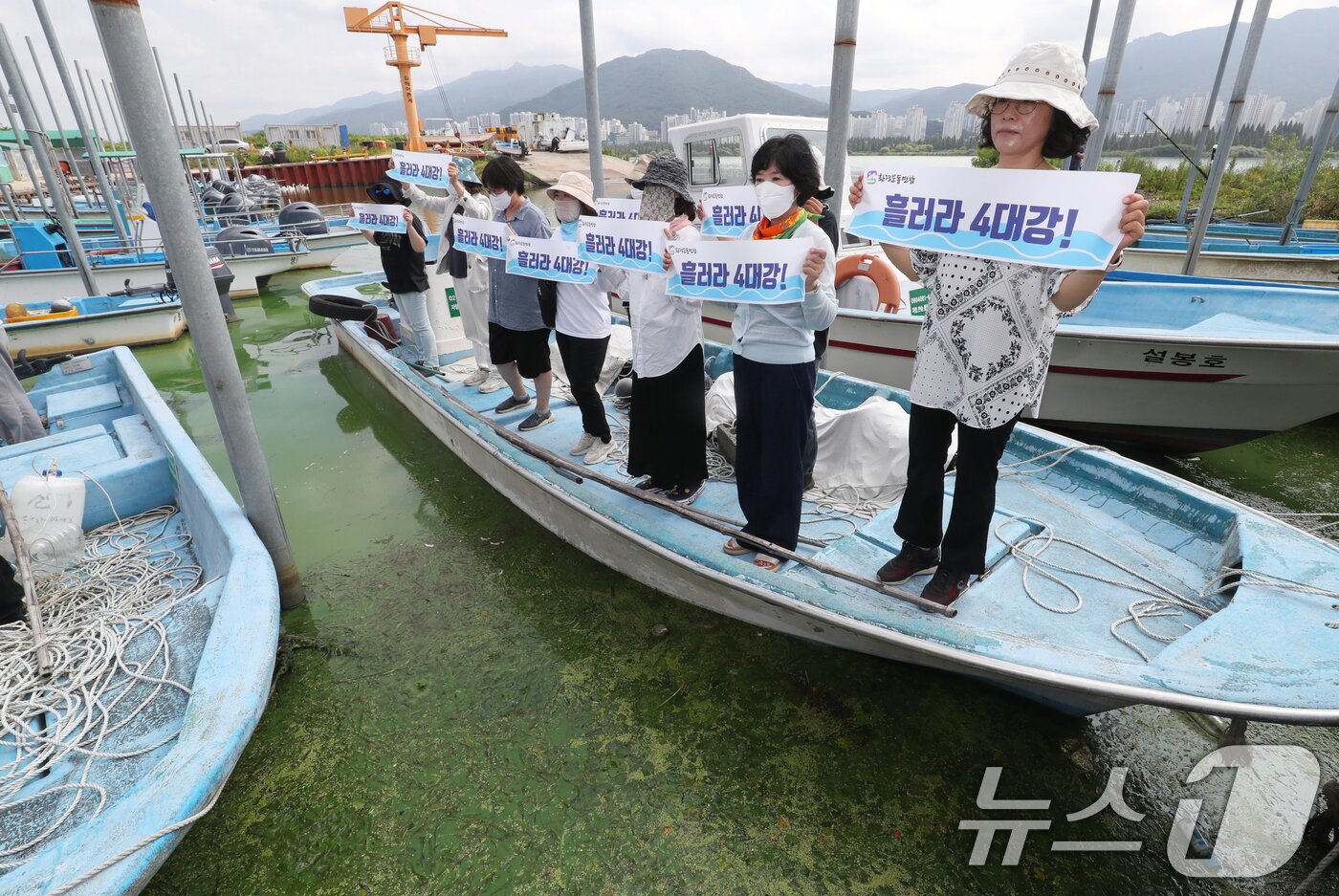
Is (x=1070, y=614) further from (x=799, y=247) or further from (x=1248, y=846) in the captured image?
(x=799, y=247)

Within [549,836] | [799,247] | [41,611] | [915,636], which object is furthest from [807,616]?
[41,611]

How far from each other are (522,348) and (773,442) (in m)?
2.18

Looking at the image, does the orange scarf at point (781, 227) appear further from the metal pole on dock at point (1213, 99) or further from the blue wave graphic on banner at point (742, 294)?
the metal pole on dock at point (1213, 99)

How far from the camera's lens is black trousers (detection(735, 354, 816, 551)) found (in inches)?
99.9

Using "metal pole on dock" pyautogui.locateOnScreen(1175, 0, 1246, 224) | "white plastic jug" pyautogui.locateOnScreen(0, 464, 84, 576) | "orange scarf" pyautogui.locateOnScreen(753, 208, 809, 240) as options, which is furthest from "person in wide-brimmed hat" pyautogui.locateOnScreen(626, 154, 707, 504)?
"metal pole on dock" pyautogui.locateOnScreen(1175, 0, 1246, 224)

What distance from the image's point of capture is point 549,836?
227cm

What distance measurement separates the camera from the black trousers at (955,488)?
7.00ft

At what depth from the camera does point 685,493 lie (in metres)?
3.46

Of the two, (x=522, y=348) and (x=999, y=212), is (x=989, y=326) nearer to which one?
(x=999, y=212)

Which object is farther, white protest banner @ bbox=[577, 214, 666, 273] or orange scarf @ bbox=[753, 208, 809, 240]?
white protest banner @ bbox=[577, 214, 666, 273]

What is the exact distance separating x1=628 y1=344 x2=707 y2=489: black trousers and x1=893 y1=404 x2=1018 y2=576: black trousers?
112cm

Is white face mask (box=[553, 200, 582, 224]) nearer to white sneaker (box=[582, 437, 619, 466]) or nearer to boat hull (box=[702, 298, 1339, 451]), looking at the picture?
white sneaker (box=[582, 437, 619, 466])

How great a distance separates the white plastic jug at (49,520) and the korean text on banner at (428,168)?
2.85m

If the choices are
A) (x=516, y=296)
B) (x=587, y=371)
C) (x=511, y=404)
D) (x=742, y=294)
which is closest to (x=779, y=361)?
(x=742, y=294)
